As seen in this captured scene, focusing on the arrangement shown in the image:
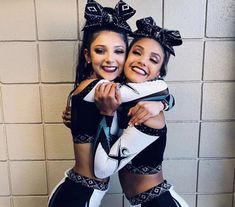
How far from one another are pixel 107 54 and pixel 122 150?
17cm

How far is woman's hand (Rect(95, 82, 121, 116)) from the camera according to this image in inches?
24.2

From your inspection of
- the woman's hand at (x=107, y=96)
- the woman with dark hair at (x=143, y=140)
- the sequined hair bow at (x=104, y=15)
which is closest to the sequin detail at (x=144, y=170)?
the woman with dark hair at (x=143, y=140)

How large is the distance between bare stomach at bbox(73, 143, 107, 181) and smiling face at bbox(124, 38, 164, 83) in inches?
5.9

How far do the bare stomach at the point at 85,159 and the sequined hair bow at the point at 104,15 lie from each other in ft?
0.73

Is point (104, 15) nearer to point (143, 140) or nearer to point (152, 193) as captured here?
point (143, 140)

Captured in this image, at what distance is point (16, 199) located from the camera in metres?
0.94

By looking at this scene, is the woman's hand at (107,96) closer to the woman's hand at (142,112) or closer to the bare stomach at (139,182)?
the woman's hand at (142,112)

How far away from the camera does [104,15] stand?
2.11 feet

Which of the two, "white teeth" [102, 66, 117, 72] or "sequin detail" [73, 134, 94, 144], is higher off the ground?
"white teeth" [102, 66, 117, 72]

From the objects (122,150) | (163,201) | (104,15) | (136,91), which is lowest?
(163,201)

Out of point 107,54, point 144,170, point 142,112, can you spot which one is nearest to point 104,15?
point 107,54

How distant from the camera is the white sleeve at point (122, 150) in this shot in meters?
0.63

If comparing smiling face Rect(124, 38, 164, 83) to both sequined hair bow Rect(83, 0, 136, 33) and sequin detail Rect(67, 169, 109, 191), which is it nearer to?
sequined hair bow Rect(83, 0, 136, 33)

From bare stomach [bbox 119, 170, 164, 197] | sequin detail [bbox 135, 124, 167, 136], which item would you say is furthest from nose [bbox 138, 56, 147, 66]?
bare stomach [bbox 119, 170, 164, 197]
